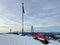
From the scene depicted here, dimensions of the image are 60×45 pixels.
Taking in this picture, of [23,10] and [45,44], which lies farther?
[23,10]

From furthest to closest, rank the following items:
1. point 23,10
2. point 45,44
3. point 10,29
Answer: point 10,29
point 23,10
point 45,44

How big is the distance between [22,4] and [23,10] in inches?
60.1

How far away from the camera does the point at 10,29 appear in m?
41.7

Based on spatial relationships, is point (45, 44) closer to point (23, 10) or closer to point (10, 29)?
point (23, 10)

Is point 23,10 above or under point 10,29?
above

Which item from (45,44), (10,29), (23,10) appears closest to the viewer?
(45,44)

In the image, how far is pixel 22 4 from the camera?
29.2m

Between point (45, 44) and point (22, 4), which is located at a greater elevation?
point (22, 4)

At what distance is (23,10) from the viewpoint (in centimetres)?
2848

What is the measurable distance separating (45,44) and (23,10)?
15460mm

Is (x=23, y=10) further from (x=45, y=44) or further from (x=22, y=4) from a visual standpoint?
(x=45, y=44)

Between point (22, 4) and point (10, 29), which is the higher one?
point (22, 4)

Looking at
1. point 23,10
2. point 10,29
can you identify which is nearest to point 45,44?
point 23,10

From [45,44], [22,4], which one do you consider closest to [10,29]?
[22,4]
